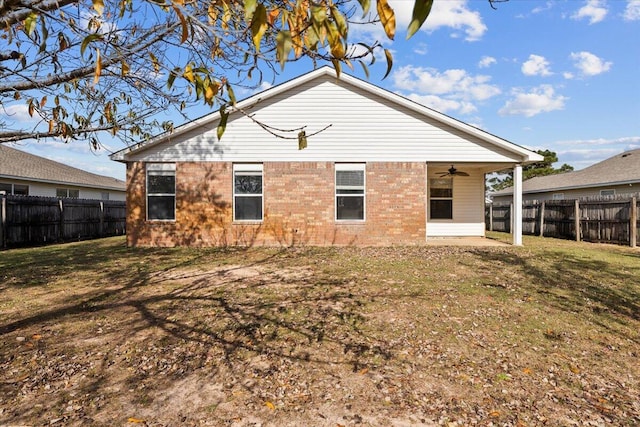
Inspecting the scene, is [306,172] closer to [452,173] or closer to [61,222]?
[452,173]

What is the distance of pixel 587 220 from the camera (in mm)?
15141

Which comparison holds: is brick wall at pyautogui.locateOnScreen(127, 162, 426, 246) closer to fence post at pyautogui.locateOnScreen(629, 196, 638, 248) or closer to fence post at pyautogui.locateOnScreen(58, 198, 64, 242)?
fence post at pyautogui.locateOnScreen(58, 198, 64, 242)

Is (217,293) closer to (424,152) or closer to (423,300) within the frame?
(423,300)

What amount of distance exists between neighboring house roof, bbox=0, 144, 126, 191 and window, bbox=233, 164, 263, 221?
11123mm

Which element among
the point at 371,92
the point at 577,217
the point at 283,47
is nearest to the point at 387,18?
the point at 283,47

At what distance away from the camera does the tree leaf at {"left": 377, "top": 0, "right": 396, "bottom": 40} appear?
4.91ft

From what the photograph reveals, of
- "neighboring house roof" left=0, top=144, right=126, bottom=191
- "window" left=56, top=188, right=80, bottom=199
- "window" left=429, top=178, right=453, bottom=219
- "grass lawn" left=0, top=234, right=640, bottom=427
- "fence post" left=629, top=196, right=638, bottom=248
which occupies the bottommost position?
"grass lawn" left=0, top=234, right=640, bottom=427

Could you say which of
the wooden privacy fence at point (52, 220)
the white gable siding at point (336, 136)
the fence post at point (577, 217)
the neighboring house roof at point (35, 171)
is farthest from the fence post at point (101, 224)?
the fence post at point (577, 217)

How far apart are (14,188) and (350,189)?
16694 millimetres

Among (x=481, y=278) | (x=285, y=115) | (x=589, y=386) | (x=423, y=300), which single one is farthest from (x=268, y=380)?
(x=285, y=115)

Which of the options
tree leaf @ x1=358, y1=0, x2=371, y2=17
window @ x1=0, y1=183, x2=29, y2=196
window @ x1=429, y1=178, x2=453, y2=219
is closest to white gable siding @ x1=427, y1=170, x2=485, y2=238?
window @ x1=429, y1=178, x2=453, y2=219

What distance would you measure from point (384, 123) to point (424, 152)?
1.65 m

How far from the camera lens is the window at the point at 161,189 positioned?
12805 mm

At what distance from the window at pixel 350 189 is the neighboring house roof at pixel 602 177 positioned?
1522cm
